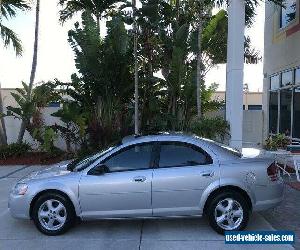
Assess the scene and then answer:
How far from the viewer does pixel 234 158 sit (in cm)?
651

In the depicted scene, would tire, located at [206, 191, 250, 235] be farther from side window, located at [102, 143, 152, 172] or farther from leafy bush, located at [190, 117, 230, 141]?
leafy bush, located at [190, 117, 230, 141]

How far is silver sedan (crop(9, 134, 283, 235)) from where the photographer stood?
6.27 m

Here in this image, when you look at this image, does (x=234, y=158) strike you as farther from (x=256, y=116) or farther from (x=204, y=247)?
(x=256, y=116)

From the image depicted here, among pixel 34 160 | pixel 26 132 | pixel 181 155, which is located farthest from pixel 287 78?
pixel 181 155

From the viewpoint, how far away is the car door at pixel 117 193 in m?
6.28

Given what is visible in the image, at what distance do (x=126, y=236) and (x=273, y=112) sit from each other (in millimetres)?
12626

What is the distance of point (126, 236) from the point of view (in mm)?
6285

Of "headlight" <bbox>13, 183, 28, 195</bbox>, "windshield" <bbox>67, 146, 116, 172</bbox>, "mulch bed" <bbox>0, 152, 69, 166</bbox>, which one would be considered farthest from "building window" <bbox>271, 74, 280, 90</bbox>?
"headlight" <bbox>13, 183, 28, 195</bbox>

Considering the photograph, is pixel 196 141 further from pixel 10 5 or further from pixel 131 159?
pixel 10 5

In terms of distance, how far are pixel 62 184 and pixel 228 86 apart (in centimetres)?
654

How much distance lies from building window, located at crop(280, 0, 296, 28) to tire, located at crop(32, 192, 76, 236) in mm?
11363

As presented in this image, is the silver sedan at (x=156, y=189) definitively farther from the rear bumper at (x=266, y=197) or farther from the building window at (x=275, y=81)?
the building window at (x=275, y=81)

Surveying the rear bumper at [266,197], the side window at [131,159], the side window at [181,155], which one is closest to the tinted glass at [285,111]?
the rear bumper at [266,197]

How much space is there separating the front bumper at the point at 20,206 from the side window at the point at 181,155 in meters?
→ 2.08
